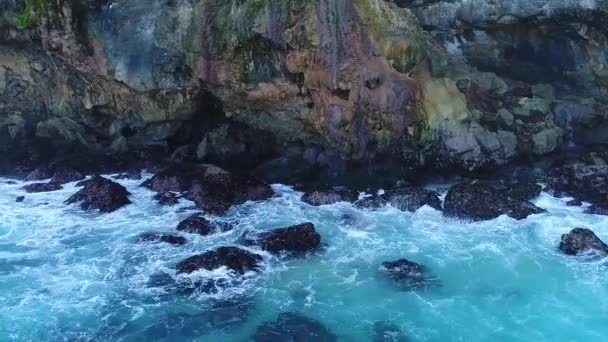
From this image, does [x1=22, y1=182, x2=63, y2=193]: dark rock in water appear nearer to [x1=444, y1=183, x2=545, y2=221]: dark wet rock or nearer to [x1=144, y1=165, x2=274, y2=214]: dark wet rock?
[x1=144, y1=165, x2=274, y2=214]: dark wet rock

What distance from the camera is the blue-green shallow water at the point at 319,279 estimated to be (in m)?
20.1

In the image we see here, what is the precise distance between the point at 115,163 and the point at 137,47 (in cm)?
600

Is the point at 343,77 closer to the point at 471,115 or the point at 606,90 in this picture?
the point at 471,115

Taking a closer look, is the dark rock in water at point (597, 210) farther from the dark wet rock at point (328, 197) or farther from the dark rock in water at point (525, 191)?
the dark wet rock at point (328, 197)

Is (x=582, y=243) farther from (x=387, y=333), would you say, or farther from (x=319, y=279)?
(x=319, y=279)

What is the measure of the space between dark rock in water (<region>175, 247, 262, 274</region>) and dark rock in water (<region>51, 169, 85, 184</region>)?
10618mm

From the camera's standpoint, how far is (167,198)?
28.7 meters

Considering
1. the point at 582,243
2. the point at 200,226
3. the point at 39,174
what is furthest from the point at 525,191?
the point at 39,174

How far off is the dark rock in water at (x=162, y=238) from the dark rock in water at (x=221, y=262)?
1.84 m

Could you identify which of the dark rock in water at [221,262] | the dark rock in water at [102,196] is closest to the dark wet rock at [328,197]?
the dark rock in water at [221,262]

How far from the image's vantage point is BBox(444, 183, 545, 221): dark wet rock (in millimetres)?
27047

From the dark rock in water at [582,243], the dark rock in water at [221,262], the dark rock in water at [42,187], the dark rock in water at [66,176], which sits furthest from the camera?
the dark rock in water at [66,176]

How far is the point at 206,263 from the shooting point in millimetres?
23094

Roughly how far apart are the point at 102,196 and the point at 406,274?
14.0 metres
